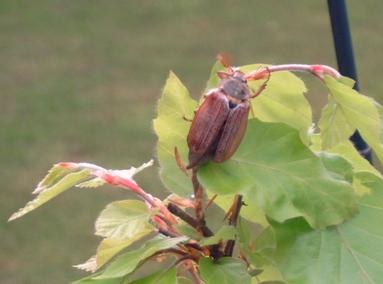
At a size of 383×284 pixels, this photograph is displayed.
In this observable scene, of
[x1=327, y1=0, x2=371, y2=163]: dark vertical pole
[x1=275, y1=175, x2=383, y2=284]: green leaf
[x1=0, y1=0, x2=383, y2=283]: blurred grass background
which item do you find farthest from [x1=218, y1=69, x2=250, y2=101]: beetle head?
[x1=0, y1=0, x2=383, y2=283]: blurred grass background

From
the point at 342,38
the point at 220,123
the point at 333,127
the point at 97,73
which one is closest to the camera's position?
the point at 220,123

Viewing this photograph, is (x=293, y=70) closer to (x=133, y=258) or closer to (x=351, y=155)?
(x=351, y=155)

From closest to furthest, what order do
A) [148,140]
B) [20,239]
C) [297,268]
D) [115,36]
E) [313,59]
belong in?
[297,268]
[20,239]
[148,140]
[313,59]
[115,36]

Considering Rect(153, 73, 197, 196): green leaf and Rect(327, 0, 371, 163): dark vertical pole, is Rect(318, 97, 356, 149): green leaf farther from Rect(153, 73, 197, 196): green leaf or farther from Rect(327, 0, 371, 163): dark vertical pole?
Rect(327, 0, 371, 163): dark vertical pole

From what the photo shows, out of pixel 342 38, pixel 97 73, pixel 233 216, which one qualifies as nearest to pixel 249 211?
pixel 233 216

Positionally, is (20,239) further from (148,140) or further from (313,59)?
(313,59)

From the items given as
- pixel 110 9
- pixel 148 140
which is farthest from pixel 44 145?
pixel 110 9
